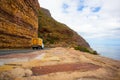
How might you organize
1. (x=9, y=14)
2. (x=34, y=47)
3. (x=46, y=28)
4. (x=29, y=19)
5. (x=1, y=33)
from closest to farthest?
(x=1, y=33) → (x=9, y=14) → (x=34, y=47) → (x=29, y=19) → (x=46, y=28)

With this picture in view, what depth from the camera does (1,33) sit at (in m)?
23.3

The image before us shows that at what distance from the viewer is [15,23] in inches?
1161

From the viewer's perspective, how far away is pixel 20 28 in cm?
3209

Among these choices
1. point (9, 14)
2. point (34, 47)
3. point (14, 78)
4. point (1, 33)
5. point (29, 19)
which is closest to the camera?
point (14, 78)

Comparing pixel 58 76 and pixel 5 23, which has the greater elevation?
pixel 5 23

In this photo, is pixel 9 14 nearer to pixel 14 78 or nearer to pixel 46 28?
pixel 14 78

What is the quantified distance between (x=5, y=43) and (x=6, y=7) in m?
5.96

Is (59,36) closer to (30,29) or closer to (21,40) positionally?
(30,29)

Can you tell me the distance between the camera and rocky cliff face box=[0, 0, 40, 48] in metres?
24.4

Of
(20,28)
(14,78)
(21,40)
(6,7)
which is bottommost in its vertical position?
(14,78)

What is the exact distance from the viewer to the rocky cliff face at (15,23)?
2441 centimetres

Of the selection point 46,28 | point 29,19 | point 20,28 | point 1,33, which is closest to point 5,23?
point 1,33

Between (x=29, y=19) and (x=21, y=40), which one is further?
(x=29, y=19)

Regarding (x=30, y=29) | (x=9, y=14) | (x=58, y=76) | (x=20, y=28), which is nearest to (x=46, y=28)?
(x=30, y=29)
